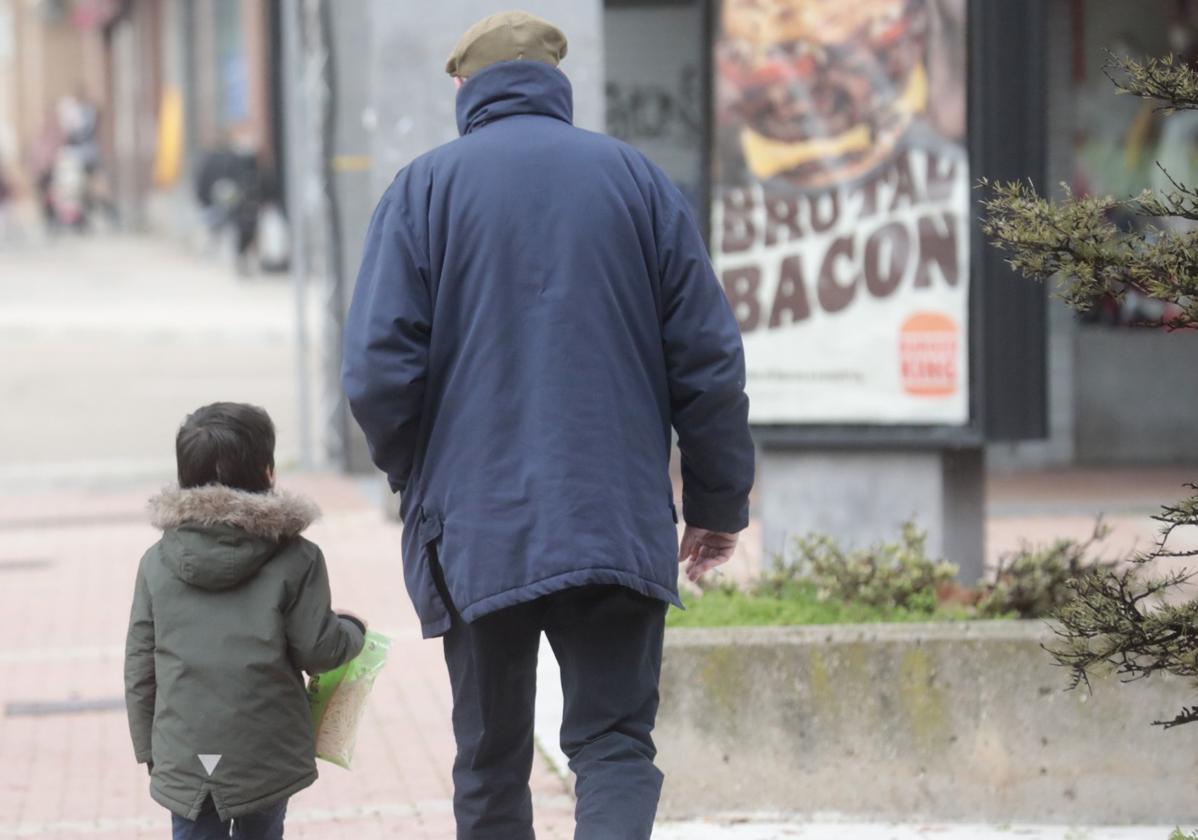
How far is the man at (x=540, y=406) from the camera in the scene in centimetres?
374

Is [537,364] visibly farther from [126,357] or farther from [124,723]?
[126,357]

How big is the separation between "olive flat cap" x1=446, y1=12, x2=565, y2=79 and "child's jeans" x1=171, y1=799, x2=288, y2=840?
1.46m

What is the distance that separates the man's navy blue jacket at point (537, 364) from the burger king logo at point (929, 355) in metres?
3.17

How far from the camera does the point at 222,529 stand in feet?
13.1

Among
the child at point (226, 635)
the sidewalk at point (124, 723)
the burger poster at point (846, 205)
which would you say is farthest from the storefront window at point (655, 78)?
the child at point (226, 635)

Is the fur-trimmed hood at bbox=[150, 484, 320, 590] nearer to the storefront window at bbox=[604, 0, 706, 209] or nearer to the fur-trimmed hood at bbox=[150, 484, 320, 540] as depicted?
the fur-trimmed hood at bbox=[150, 484, 320, 540]

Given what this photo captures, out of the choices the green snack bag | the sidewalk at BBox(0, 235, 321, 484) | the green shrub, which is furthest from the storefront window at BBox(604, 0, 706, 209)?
the green snack bag

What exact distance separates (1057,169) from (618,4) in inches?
110

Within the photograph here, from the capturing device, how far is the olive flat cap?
3.93 m

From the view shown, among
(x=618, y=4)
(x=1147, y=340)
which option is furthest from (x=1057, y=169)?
(x=618, y=4)

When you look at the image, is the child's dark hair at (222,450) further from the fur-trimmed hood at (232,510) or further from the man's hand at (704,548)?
the man's hand at (704,548)

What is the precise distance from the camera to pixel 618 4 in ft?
36.8

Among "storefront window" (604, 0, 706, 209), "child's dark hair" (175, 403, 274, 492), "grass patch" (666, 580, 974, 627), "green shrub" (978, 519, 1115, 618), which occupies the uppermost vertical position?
"storefront window" (604, 0, 706, 209)

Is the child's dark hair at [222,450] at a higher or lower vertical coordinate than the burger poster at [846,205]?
lower
